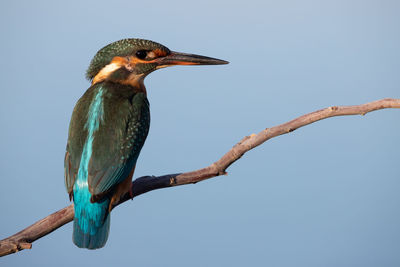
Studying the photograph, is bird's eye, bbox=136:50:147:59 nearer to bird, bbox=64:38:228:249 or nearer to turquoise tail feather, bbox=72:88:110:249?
bird, bbox=64:38:228:249

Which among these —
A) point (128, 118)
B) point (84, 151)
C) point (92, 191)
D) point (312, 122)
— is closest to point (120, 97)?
point (128, 118)

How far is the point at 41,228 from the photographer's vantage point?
1.99m

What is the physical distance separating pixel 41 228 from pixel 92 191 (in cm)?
26

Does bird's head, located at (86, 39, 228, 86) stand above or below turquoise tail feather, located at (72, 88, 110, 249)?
above

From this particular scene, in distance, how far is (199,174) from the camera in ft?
6.72

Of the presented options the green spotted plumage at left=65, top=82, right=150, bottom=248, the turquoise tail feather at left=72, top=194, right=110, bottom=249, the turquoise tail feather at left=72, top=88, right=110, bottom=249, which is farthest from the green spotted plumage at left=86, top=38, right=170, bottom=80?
A: the turquoise tail feather at left=72, top=194, right=110, bottom=249

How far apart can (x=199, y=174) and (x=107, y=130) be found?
0.44m

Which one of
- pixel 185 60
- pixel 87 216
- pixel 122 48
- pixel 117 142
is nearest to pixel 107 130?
pixel 117 142

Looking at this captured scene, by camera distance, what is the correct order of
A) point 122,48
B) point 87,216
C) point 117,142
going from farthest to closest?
point 122,48
point 117,142
point 87,216

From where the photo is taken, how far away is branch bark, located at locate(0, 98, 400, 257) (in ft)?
5.68

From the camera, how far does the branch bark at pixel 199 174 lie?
5.68 ft

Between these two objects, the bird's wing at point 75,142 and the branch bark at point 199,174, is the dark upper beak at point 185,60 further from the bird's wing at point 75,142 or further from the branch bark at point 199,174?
the branch bark at point 199,174

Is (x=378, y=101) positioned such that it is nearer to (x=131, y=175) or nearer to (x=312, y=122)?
(x=312, y=122)

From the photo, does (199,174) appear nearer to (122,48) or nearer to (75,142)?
(75,142)
